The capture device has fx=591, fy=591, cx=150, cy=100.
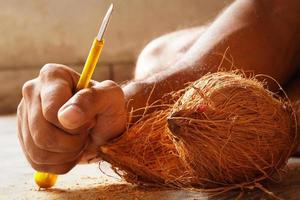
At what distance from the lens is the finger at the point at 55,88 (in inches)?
28.6

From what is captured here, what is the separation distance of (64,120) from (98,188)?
19 cm

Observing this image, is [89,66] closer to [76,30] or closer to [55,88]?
[55,88]

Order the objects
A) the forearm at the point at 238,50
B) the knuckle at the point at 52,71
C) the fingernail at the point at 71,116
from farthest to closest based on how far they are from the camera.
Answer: the forearm at the point at 238,50, the knuckle at the point at 52,71, the fingernail at the point at 71,116

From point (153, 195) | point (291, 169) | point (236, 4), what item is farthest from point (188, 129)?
point (236, 4)

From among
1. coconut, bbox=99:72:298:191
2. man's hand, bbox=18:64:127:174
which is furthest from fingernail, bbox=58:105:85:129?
coconut, bbox=99:72:298:191

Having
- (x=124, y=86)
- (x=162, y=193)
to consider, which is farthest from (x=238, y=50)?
(x=162, y=193)

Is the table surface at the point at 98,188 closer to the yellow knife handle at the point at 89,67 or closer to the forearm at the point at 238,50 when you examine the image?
the yellow knife handle at the point at 89,67

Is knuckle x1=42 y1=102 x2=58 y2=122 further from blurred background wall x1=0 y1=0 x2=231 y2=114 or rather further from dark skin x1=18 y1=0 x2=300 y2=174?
blurred background wall x1=0 y1=0 x2=231 y2=114

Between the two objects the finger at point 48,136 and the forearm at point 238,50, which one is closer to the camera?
the finger at point 48,136

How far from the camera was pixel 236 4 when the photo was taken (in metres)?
1.06

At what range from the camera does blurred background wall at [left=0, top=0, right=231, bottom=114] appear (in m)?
2.39

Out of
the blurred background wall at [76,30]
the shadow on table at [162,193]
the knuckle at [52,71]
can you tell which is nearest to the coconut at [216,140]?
the shadow on table at [162,193]

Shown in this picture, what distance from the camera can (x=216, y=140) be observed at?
692mm

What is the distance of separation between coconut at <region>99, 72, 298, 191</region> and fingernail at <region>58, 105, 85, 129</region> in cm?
10
